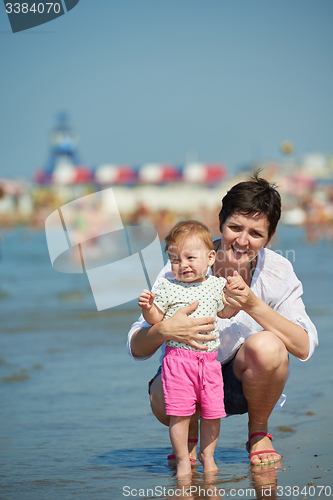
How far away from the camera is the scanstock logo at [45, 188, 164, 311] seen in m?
5.32

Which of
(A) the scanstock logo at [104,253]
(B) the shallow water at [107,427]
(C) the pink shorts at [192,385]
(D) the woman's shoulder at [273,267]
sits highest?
(D) the woman's shoulder at [273,267]

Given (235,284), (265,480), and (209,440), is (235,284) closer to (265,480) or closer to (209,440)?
(209,440)

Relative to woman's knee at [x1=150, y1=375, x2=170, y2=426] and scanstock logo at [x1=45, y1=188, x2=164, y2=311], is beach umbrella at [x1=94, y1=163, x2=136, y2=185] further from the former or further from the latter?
woman's knee at [x1=150, y1=375, x2=170, y2=426]

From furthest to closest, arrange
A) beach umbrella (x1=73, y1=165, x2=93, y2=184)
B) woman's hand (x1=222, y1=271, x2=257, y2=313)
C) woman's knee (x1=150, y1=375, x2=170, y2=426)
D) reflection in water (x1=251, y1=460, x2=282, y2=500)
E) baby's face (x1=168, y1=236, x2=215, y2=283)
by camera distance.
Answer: beach umbrella (x1=73, y1=165, x2=93, y2=184) → woman's knee (x1=150, y1=375, x2=170, y2=426) → baby's face (x1=168, y1=236, x2=215, y2=283) → woman's hand (x1=222, y1=271, x2=257, y2=313) → reflection in water (x1=251, y1=460, x2=282, y2=500)

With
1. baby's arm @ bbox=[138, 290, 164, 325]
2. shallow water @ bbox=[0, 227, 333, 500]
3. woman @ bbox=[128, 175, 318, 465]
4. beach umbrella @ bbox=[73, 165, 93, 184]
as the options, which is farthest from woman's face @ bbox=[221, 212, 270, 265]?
beach umbrella @ bbox=[73, 165, 93, 184]

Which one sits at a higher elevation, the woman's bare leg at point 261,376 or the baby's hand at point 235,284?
the baby's hand at point 235,284

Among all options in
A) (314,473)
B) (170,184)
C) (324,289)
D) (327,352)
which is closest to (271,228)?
(314,473)

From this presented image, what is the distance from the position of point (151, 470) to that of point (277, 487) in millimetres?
564

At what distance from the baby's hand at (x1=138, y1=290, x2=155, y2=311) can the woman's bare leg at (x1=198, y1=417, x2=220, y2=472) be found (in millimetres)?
491

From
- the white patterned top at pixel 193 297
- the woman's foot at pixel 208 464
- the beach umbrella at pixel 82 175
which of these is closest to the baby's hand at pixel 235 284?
the white patterned top at pixel 193 297

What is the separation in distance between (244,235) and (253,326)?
0.41 meters

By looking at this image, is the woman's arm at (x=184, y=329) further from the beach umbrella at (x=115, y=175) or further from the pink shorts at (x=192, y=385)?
the beach umbrella at (x=115, y=175)

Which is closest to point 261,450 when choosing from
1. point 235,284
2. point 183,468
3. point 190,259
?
point 183,468

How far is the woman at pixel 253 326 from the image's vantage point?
2.22 meters
